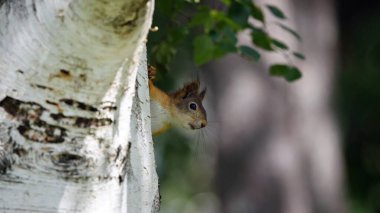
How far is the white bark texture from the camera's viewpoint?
1698mm

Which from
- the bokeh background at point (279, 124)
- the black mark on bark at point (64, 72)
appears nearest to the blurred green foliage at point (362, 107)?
the bokeh background at point (279, 124)

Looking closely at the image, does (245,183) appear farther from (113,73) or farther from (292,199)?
(113,73)

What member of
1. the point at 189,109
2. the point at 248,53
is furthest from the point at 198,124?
the point at 248,53

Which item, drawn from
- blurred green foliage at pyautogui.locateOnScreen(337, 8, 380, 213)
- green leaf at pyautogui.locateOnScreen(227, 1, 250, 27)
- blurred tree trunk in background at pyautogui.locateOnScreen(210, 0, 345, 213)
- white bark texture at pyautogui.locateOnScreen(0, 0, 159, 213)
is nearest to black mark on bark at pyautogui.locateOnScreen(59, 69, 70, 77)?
white bark texture at pyautogui.locateOnScreen(0, 0, 159, 213)

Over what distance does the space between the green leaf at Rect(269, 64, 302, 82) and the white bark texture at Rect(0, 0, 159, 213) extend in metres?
1.57

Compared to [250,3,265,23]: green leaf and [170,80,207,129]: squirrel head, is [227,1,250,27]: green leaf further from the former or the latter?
[170,80,207,129]: squirrel head

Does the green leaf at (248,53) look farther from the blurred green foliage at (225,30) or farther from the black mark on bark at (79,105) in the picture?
the black mark on bark at (79,105)

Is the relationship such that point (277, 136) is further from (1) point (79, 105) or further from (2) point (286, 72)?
(1) point (79, 105)

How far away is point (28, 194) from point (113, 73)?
26 cm

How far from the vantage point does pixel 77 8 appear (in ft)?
5.41

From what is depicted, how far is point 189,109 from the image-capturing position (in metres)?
3.72

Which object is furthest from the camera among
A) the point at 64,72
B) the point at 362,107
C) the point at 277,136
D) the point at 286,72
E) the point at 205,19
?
the point at 362,107

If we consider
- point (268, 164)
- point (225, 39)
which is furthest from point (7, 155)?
point (268, 164)

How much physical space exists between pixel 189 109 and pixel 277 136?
84.4 inches
